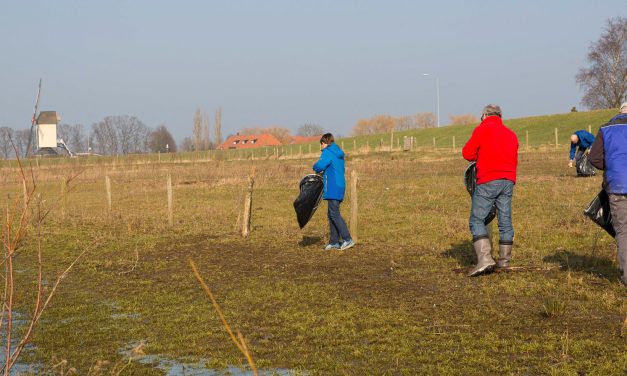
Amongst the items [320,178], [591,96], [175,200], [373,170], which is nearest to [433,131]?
[591,96]

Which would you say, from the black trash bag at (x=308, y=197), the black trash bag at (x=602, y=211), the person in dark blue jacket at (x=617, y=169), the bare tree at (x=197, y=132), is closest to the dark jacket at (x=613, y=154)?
the person in dark blue jacket at (x=617, y=169)

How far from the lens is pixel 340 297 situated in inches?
330

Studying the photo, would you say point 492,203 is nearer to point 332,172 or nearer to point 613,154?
point 613,154

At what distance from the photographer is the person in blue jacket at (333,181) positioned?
38.7ft

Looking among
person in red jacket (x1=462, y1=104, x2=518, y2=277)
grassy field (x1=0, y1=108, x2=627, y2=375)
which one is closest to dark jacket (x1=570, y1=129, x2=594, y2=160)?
grassy field (x1=0, y1=108, x2=627, y2=375)

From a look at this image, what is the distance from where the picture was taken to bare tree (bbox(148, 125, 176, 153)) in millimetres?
119312

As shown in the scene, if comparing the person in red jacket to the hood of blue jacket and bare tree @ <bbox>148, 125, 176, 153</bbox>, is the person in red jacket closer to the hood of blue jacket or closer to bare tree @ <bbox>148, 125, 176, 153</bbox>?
the hood of blue jacket

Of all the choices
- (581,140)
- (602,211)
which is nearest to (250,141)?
(581,140)

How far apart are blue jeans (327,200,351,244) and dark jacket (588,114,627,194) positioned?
459 cm

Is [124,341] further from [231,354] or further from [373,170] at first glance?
[373,170]

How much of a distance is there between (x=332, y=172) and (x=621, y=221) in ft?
16.3

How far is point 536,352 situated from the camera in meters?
5.75

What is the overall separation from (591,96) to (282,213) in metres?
63.8

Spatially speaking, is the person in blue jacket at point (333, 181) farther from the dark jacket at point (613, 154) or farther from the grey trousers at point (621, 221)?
the grey trousers at point (621, 221)
